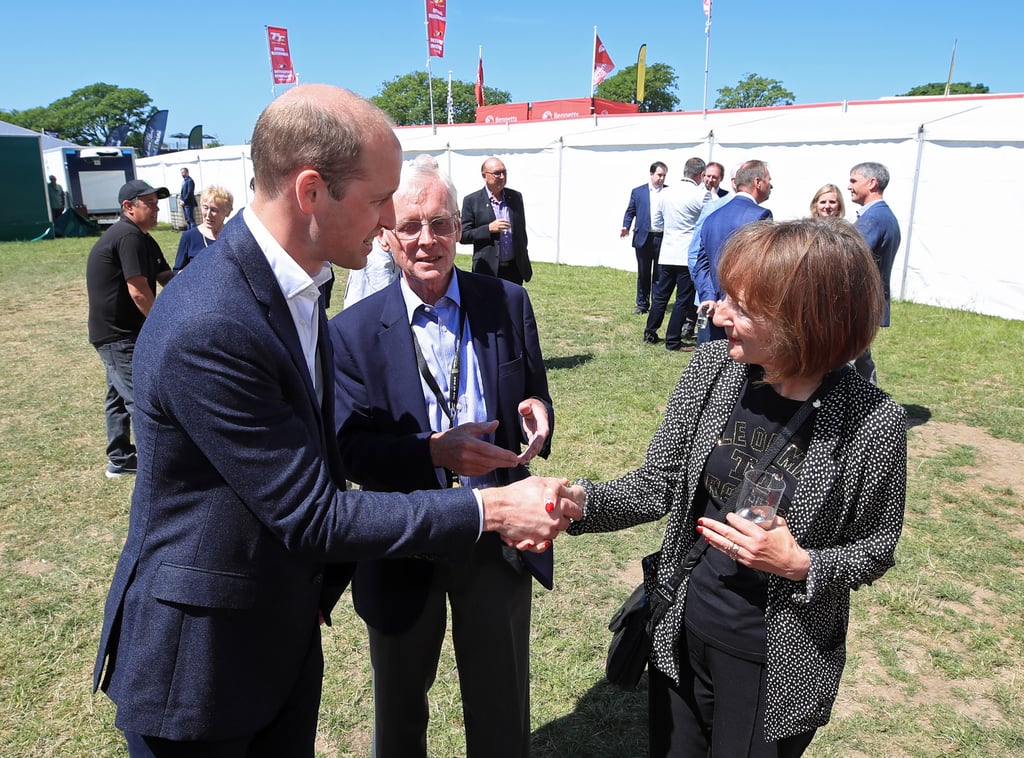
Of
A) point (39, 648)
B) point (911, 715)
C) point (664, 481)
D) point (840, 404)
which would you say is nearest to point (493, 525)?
point (664, 481)

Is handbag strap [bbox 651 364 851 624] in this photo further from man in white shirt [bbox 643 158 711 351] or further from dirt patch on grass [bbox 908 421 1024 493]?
man in white shirt [bbox 643 158 711 351]

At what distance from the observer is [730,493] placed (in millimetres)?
1847

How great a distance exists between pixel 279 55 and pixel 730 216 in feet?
102

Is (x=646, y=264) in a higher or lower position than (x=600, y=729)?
higher

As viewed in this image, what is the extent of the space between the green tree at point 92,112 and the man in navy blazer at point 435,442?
351 feet

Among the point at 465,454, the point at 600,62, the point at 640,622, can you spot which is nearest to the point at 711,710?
the point at 640,622

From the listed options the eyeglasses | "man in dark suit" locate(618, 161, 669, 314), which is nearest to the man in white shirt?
"man in dark suit" locate(618, 161, 669, 314)

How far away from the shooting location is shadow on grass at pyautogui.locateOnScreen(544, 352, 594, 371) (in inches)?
327

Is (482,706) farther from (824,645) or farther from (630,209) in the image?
(630,209)

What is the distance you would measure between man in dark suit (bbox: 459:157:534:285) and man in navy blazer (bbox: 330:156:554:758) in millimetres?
5486

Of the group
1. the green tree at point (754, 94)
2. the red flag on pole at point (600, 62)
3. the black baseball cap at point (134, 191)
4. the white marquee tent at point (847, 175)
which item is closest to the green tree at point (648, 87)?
the green tree at point (754, 94)

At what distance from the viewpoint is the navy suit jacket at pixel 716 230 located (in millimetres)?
6379

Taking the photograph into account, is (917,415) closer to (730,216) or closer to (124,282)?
(730,216)

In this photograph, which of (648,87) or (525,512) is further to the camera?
(648,87)
